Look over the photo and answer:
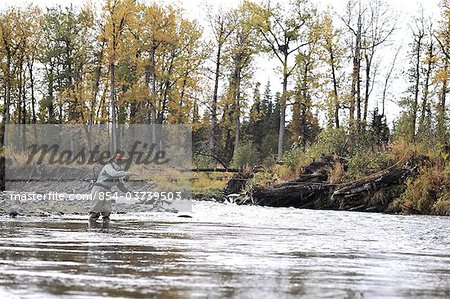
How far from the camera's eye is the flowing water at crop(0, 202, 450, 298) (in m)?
6.75

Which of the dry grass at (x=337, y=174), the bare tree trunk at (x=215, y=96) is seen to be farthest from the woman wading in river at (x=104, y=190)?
the bare tree trunk at (x=215, y=96)

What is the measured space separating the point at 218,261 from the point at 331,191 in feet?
65.3

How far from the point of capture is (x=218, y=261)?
9.33 metres

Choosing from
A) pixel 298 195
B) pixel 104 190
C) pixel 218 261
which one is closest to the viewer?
pixel 218 261

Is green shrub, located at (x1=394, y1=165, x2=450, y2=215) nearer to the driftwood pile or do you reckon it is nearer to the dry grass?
the driftwood pile

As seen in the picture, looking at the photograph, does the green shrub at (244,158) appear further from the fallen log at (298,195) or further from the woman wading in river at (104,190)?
the woman wading in river at (104,190)

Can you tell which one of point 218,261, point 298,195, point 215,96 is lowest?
point 218,261

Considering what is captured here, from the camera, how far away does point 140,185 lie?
40.4 m

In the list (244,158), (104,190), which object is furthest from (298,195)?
(244,158)

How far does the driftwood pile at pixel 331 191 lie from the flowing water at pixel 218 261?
381 inches

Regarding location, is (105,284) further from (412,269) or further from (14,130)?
(14,130)

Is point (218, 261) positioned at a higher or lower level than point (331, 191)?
lower

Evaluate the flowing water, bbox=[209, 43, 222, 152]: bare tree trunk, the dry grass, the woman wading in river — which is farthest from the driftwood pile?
bbox=[209, 43, 222, 152]: bare tree trunk

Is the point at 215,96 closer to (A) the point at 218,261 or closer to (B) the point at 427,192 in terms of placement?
(B) the point at 427,192
